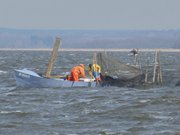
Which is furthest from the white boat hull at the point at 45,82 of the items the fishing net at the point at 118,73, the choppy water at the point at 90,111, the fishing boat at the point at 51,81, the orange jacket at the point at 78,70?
the fishing net at the point at 118,73

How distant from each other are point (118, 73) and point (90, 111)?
1396cm

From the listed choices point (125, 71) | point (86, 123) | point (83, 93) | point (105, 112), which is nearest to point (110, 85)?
point (125, 71)

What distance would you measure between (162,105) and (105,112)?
11.8 feet

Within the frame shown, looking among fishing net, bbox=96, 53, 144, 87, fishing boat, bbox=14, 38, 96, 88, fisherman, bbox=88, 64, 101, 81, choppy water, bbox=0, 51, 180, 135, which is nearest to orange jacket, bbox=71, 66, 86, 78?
fishing boat, bbox=14, 38, 96, 88

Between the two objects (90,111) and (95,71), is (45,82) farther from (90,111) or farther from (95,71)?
(90,111)

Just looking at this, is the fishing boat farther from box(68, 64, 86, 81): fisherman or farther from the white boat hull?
box(68, 64, 86, 81): fisherman

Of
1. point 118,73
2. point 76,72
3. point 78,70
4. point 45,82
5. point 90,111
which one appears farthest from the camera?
point 118,73

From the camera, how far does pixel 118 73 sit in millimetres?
46062

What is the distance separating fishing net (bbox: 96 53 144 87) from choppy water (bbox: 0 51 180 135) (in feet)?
4.39

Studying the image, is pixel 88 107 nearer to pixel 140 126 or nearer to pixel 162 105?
pixel 162 105

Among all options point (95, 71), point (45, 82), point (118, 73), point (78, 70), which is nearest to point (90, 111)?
point (95, 71)

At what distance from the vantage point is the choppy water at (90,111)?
89.7 feet

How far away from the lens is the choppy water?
89.7 ft

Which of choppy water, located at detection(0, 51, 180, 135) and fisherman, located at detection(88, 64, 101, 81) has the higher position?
fisherman, located at detection(88, 64, 101, 81)
